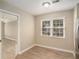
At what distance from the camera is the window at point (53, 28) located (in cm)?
392

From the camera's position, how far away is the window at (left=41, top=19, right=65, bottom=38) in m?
3.92

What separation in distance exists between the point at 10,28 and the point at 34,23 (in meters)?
1.75

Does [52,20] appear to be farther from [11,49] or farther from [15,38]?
[11,49]

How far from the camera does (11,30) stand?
353 centimetres

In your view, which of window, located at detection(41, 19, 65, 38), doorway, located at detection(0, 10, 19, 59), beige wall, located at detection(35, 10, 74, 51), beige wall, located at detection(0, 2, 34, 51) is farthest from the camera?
window, located at detection(41, 19, 65, 38)

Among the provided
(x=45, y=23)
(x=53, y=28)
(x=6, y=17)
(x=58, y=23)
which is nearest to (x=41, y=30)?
(x=45, y=23)

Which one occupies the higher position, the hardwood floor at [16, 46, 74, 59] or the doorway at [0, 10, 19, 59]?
the doorway at [0, 10, 19, 59]

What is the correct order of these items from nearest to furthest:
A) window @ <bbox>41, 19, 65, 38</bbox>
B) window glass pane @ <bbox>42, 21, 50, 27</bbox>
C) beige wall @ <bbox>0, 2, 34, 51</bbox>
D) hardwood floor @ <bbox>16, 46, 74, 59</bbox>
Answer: beige wall @ <bbox>0, 2, 34, 51</bbox>, hardwood floor @ <bbox>16, 46, 74, 59</bbox>, window @ <bbox>41, 19, 65, 38</bbox>, window glass pane @ <bbox>42, 21, 50, 27</bbox>

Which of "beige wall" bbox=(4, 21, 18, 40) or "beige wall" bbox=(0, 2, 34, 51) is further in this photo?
"beige wall" bbox=(4, 21, 18, 40)

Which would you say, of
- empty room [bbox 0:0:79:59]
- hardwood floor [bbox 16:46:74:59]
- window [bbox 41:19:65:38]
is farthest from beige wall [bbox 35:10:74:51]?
hardwood floor [bbox 16:46:74:59]

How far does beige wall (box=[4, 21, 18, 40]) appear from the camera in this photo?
11.0 feet

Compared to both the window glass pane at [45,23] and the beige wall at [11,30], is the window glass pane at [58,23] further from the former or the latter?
the beige wall at [11,30]

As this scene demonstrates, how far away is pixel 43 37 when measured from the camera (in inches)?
178

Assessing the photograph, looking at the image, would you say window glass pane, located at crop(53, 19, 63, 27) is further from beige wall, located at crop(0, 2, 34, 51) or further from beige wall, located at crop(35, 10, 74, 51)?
beige wall, located at crop(0, 2, 34, 51)
